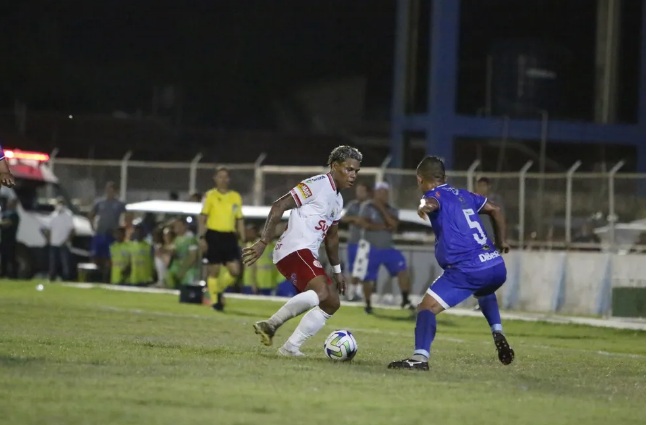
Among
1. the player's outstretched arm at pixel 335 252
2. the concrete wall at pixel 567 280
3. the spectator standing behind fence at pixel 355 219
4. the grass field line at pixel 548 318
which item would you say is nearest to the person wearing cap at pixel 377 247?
the spectator standing behind fence at pixel 355 219

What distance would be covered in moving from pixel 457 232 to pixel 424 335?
91 cm

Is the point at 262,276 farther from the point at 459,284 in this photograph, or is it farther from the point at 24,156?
the point at 459,284

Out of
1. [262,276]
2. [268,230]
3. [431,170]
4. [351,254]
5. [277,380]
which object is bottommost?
[277,380]

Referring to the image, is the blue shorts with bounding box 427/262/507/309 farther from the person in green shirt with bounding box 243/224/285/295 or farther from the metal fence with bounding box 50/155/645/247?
the person in green shirt with bounding box 243/224/285/295

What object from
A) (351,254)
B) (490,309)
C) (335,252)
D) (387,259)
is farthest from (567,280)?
(335,252)

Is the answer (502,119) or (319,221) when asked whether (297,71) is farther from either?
(319,221)

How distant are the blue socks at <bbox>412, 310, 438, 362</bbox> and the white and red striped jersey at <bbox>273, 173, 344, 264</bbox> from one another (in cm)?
126

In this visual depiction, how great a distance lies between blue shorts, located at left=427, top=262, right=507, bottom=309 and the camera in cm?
1164

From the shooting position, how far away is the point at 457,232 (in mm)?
11742

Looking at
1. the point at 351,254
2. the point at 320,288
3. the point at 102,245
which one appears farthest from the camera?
the point at 102,245

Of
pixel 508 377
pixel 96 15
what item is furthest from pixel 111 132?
pixel 508 377

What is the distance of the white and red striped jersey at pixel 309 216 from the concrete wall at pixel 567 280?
1150cm

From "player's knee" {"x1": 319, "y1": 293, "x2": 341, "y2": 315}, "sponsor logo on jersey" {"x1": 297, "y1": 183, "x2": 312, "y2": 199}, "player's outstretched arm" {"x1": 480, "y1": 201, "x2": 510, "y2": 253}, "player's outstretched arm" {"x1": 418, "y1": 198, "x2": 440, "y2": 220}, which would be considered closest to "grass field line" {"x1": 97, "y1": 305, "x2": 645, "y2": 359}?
"player's outstretched arm" {"x1": 480, "y1": 201, "x2": 510, "y2": 253}

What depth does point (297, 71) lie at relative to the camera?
209 ft
